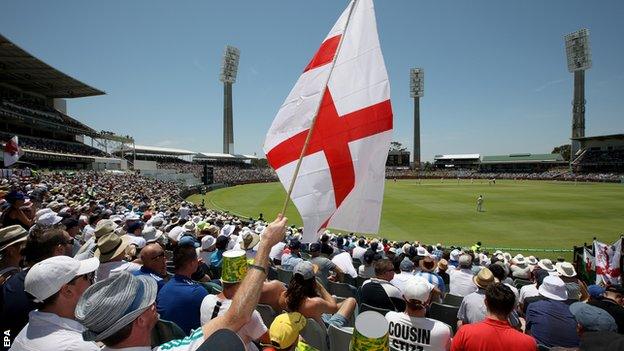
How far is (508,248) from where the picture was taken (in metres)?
16.9

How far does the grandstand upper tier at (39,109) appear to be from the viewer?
42.0 metres

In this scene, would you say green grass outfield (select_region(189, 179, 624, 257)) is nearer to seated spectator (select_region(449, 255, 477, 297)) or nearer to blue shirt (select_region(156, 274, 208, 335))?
seated spectator (select_region(449, 255, 477, 297))

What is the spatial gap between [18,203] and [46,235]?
533 cm

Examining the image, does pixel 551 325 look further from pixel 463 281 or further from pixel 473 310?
pixel 463 281

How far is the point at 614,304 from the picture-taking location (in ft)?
14.6

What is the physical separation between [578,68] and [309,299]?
105998 mm

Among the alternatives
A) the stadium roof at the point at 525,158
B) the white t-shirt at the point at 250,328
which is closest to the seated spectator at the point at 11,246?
the white t-shirt at the point at 250,328

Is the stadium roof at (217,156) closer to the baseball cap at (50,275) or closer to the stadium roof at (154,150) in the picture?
the stadium roof at (154,150)

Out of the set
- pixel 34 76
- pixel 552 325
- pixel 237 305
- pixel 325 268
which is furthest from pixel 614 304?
pixel 34 76

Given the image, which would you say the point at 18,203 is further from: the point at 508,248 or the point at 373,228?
the point at 508,248

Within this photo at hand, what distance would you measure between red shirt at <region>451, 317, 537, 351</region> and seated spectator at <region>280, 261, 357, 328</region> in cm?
120

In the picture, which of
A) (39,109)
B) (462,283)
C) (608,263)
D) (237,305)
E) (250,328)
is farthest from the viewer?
(39,109)

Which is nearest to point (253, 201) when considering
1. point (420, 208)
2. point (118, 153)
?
point (420, 208)

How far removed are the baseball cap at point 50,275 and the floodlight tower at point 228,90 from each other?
10208 cm
